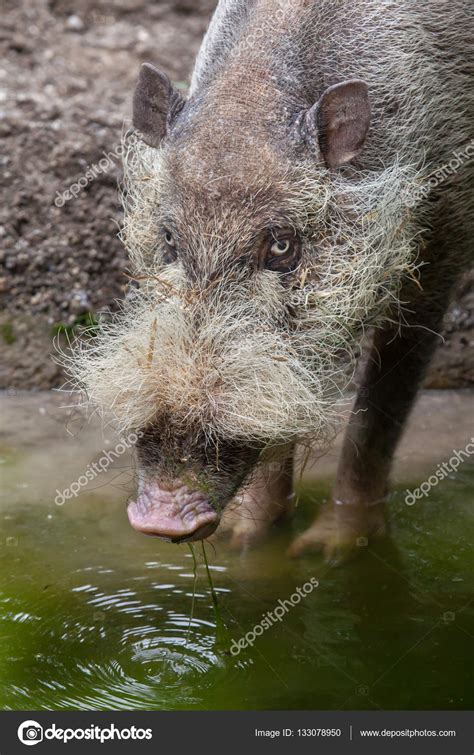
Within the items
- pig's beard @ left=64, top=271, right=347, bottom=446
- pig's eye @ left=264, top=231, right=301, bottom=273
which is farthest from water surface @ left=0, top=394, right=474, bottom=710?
pig's eye @ left=264, top=231, right=301, bottom=273

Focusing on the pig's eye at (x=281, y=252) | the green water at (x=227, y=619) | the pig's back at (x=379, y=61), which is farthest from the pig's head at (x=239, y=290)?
the green water at (x=227, y=619)

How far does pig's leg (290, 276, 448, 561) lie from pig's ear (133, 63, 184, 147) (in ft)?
4.04

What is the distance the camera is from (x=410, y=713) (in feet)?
9.64

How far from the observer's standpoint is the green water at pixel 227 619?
316 cm

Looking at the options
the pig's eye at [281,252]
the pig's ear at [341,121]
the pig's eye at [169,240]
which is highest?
the pig's ear at [341,121]

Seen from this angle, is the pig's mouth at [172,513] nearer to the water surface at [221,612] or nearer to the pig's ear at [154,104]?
the water surface at [221,612]

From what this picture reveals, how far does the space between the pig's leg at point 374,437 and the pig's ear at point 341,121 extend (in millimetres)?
984

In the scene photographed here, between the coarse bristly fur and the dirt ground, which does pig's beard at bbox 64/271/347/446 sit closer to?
the coarse bristly fur

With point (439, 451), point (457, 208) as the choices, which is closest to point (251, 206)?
point (457, 208)

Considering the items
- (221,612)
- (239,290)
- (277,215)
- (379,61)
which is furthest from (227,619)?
(379,61)

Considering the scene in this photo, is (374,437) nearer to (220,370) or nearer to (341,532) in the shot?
(341,532)

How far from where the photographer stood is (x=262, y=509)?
4332mm

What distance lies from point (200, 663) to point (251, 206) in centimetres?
142

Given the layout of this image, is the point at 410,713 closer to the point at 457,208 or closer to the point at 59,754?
the point at 59,754
